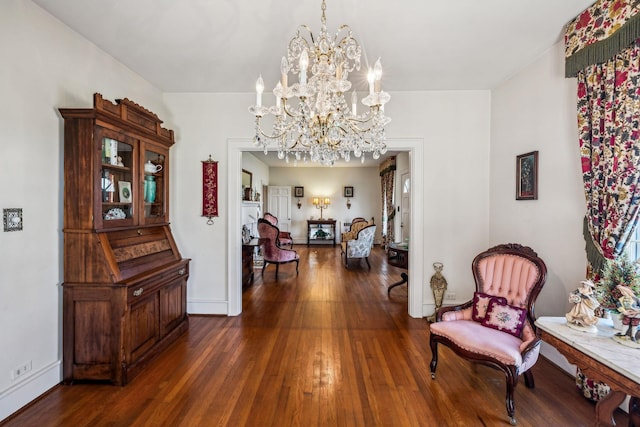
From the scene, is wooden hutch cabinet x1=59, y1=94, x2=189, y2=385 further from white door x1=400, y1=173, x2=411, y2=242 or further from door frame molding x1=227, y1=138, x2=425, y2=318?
white door x1=400, y1=173, x2=411, y2=242

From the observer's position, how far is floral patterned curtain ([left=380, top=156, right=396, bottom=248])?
8008 millimetres

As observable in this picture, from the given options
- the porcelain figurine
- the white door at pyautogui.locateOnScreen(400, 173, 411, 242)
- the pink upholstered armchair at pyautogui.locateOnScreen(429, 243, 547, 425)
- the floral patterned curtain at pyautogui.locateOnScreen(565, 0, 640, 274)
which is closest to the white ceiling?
the floral patterned curtain at pyautogui.locateOnScreen(565, 0, 640, 274)

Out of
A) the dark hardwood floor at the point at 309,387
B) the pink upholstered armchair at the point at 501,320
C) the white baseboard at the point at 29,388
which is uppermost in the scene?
the pink upholstered armchair at the point at 501,320

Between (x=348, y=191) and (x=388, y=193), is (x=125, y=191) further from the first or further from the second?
(x=348, y=191)

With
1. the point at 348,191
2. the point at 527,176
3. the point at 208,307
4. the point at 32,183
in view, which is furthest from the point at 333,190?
the point at 32,183

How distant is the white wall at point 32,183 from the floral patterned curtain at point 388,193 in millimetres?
6933

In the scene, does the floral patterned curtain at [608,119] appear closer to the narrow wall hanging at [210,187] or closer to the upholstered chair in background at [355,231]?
the narrow wall hanging at [210,187]

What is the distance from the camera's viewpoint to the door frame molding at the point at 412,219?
362 cm

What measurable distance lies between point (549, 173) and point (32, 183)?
4299 mm

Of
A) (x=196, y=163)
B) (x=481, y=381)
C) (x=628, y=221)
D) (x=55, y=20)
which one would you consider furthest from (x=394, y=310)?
(x=55, y=20)

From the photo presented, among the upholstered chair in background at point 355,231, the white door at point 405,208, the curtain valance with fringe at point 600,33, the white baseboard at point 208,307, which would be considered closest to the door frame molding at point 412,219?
the white baseboard at point 208,307

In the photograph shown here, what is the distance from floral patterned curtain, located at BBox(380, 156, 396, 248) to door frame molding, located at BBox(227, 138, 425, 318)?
423 cm

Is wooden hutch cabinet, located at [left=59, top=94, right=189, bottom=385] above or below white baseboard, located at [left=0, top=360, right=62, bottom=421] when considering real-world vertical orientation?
above

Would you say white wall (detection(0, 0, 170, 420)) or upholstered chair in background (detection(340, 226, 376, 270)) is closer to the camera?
white wall (detection(0, 0, 170, 420))
